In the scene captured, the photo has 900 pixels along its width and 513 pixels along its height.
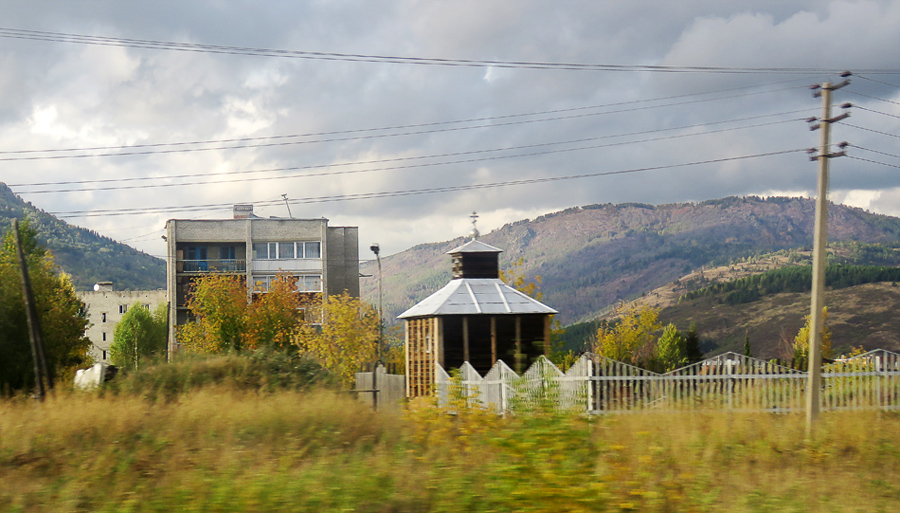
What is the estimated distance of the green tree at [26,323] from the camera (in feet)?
97.9

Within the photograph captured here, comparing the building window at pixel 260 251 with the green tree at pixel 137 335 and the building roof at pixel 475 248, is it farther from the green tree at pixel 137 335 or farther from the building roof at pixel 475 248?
the building roof at pixel 475 248

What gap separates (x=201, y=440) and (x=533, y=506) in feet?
21.7

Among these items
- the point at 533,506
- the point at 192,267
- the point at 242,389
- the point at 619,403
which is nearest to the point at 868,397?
the point at 619,403

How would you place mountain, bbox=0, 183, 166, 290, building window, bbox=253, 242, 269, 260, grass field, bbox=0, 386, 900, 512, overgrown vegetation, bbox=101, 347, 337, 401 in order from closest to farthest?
1. grass field, bbox=0, 386, 900, 512
2. overgrown vegetation, bbox=101, 347, 337, 401
3. building window, bbox=253, 242, 269, 260
4. mountain, bbox=0, 183, 166, 290

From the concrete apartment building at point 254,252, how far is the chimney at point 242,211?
14.7ft

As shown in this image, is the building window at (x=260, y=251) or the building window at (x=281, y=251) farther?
the building window at (x=260, y=251)

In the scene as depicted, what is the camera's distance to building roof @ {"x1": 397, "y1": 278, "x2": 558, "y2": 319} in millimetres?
23969

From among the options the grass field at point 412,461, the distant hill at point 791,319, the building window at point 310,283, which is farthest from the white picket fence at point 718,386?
the distant hill at point 791,319

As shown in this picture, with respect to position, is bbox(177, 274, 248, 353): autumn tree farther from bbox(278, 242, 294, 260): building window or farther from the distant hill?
the distant hill

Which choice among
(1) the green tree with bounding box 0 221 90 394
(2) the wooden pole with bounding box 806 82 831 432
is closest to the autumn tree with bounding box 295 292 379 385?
(1) the green tree with bounding box 0 221 90 394

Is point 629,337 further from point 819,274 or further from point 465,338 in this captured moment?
point 819,274

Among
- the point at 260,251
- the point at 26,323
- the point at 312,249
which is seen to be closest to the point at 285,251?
the point at 260,251

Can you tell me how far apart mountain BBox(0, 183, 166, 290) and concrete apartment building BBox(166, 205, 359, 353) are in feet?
248

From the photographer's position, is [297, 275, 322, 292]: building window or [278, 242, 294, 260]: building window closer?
[297, 275, 322, 292]: building window
